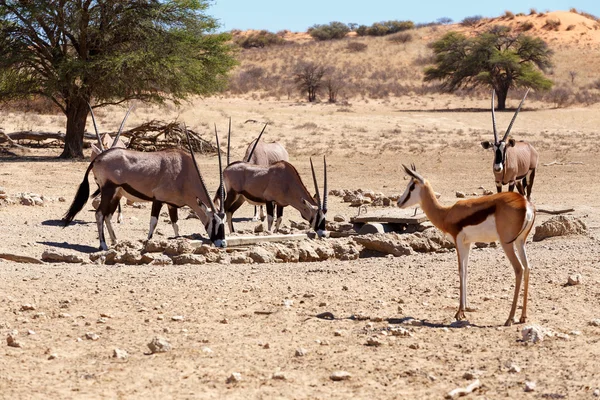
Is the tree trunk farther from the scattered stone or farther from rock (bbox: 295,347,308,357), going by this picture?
the scattered stone

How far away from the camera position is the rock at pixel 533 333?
5992 mm

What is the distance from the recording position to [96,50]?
22.3 meters

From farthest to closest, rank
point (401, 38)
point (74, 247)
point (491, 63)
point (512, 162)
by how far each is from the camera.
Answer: point (401, 38), point (491, 63), point (512, 162), point (74, 247)

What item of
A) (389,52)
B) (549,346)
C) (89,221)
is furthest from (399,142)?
(389,52)

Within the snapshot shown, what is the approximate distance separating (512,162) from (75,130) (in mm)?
11680

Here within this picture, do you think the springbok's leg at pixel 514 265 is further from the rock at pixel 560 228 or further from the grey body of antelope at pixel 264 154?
the grey body of antelope at pixel 264 154

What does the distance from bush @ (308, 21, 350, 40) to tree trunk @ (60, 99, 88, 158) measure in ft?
177

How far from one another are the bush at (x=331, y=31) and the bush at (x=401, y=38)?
262 inches

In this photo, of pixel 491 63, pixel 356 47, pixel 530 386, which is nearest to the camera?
pixel 530 386

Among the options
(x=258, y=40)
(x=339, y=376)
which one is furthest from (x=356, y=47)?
(x=339, y=376)

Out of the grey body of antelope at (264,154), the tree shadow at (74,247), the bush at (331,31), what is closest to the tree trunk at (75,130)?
the grey body of antelope at (264,154)

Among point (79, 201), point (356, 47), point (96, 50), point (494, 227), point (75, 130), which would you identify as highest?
point (356, 47)

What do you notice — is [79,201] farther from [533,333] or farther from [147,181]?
[533,333]

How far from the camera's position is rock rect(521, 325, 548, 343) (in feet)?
19.7
